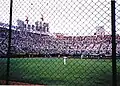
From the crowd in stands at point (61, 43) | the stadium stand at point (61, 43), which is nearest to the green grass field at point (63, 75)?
the crowd in stands at point (61, 43)

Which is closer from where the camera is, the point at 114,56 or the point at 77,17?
the point at 114,56

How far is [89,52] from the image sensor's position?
25016 millimetres

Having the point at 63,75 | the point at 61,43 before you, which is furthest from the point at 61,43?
the point at 63,75

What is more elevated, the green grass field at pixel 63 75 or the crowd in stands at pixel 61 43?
the crowd in stands at pixel 61 43

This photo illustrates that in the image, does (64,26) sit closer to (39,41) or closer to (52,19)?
(52,19)

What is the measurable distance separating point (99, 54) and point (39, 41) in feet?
26.9

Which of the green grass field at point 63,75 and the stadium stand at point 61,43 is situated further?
the stadium stand at point 61,43

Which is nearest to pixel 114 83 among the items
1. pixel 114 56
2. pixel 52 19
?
pixel 114 56

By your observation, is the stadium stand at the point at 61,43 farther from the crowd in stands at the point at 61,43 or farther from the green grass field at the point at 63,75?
the green grass field at the point at 63,75

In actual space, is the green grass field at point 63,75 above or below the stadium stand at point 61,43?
below

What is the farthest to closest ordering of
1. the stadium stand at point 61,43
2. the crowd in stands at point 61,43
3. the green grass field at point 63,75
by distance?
the stadium stand at point 61,43
the crowd in stands at point 61,43
the green grass field at point 63,75

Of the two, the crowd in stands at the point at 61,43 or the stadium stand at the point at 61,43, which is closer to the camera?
the crowd in stands at the point at 61,43

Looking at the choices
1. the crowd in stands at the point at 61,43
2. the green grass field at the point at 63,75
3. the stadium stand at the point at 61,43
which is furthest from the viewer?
the stadium stand at the point at 61,43

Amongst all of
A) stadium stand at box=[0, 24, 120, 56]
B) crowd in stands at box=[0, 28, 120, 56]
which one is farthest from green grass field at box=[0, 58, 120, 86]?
stadium stand at box=[0, 24, 120, 56]
